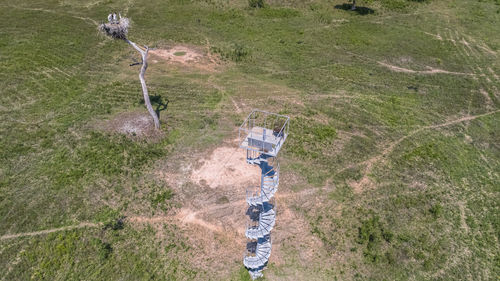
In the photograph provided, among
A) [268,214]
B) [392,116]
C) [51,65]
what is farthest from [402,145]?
[51,65]

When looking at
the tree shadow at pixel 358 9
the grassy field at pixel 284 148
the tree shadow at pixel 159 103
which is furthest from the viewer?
the tree shadow at pixel 358 9

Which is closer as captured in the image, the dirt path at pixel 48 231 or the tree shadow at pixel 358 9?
the dirt path at pixel 48 231

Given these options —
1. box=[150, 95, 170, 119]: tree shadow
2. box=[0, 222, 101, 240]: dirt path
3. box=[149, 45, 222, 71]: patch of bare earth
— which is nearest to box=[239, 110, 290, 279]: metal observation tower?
box=[0, 222, 101, 240]: dirt path

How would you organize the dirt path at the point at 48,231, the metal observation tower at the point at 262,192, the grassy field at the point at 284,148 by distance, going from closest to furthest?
the metal observation tower at the point at 262,192 < the grassy field at the point at 284,148 < the dirt path at the point at 48,231

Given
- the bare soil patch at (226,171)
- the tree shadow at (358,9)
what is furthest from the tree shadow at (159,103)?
the tree shadow at (358,9)

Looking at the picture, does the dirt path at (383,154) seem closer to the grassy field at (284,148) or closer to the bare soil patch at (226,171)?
the grassy field at (284,148)

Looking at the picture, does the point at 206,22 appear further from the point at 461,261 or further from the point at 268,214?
the point at 461,261

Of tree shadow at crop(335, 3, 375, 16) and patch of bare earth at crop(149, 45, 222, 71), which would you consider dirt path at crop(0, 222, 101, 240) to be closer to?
patch of bare earth at crop(149, 45, 222, 71)
